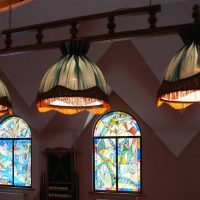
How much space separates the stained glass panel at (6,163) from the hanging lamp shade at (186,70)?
725cm

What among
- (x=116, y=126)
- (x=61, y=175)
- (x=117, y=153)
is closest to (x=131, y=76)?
(x=116, y=126)

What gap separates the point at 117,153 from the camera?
7.61m

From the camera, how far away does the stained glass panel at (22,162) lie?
841 centimetres

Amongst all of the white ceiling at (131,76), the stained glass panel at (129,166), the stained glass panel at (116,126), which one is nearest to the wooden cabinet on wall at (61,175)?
the white ceiling at (131,76)

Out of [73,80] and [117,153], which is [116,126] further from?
[73,80]

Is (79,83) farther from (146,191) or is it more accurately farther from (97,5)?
(146,191)

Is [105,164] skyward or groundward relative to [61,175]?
skyward

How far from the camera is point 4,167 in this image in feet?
28.4

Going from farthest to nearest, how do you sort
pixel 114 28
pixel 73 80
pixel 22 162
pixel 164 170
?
1. pixel 22 162
2. pixel 164 170
3. pixel 114 28
4. pixel 73 80

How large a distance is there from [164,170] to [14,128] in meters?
3.56

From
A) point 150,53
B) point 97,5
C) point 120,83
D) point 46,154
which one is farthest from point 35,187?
point 97,5

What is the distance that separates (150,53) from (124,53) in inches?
33.3

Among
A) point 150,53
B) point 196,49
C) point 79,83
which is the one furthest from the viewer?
point 150,53

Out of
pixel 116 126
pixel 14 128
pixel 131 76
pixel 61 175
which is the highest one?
pixel 131 76
